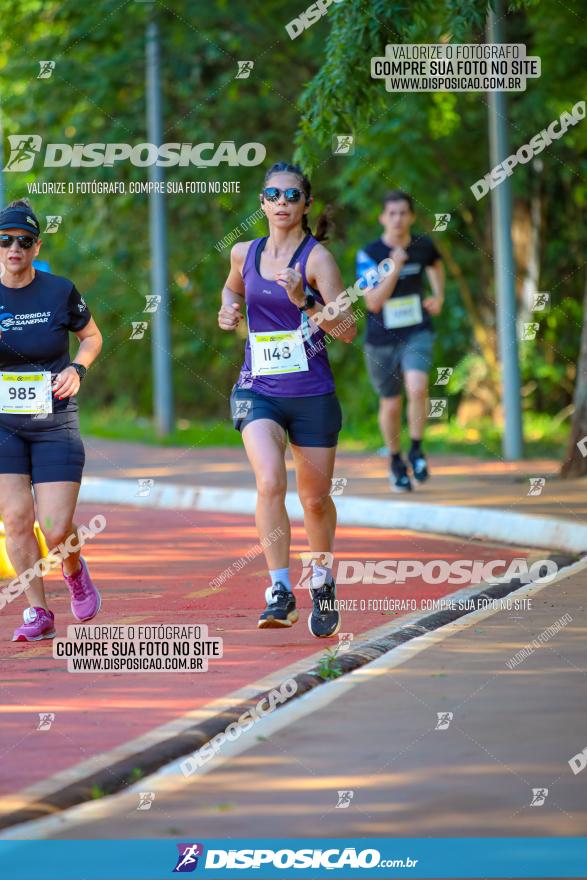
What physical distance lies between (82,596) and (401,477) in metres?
6.27

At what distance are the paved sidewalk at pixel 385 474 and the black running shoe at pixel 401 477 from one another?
0.38ft

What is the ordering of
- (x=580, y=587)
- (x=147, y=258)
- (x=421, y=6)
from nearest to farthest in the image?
(x=580, y=587) < (x=421, y=6) < (x=147, y=258)

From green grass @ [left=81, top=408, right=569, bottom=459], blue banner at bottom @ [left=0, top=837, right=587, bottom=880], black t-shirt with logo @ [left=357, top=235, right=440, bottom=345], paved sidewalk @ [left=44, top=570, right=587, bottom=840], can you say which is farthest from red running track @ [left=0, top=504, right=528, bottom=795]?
green grass @ [left=81, top=408, right=569, bottom=459]

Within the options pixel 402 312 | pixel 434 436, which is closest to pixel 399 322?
pixel 402 312

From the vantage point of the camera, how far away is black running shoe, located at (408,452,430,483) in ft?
51.4

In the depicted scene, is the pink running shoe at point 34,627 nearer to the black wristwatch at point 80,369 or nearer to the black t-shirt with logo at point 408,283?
the black wristwatch at point 80,369

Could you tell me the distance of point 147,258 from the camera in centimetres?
3247

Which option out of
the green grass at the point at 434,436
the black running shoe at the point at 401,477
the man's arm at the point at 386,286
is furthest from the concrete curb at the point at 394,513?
the green grass at the point at 434,436

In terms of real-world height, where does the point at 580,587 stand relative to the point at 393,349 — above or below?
below

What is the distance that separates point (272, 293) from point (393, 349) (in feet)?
20.6

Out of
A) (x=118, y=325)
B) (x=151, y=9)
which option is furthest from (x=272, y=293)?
(x=118, y=325)

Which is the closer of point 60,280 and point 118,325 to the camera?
point 60,280

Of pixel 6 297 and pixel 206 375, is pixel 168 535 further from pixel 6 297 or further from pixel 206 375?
pixel 206 375

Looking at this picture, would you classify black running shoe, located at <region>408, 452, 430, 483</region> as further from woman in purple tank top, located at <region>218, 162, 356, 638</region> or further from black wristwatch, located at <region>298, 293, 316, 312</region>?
black wristwatch, located at <region>298, 293, 316, 312</region>
